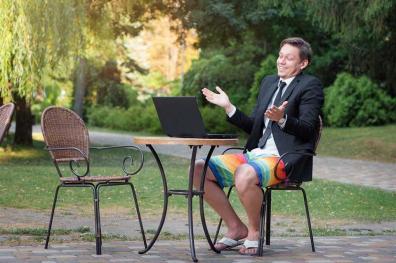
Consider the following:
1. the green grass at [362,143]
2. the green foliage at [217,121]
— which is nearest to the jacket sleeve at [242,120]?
the green grass at [362,143]

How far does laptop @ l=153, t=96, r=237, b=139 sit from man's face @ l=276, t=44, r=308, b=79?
0.80 meters

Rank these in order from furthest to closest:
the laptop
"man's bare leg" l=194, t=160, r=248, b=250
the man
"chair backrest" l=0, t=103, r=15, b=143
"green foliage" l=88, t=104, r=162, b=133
A: "green foliage" l=88, t=104, r=162, b=133 → "man's bare leg" l=194, t=160, r=248, b=250 → the man → the laptop → "chair backrest" l=0, t=103, r=15, b=143

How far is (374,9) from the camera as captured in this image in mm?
16906

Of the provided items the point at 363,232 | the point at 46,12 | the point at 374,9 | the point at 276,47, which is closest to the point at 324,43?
the point at 276,47

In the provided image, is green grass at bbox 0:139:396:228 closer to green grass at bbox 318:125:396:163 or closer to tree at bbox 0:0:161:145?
tree at bbox 0:0:161:145

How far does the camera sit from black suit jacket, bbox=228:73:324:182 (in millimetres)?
6411

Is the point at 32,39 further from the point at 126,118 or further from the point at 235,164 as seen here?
the point at 126,118

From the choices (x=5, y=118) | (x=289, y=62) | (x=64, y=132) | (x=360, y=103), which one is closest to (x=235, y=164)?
(x=289, y=62)

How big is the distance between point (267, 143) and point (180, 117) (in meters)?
0.76

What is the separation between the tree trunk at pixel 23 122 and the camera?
21663mm

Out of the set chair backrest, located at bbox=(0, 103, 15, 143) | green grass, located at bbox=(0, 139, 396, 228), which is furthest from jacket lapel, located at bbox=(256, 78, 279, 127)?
green grass, located at bbox=(0, 139, 396, 228)

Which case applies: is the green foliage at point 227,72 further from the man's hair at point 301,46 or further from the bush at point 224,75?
the man's hair at point 301,46

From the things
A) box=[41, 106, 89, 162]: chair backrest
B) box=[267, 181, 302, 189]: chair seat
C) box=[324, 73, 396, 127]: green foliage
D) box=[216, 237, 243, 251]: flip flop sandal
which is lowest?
box=[324, 73, 396, 127]: green foliage

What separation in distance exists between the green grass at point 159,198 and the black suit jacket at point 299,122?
2.84 meters
